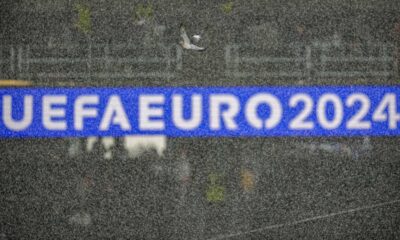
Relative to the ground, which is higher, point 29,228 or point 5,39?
point 5,39

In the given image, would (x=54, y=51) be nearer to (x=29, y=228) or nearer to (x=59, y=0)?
(x=59, y=0)

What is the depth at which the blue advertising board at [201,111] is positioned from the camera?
236 cm

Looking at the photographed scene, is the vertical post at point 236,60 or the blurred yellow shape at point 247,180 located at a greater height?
the vertical post at point 236,60

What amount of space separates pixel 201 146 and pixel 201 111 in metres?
0.16

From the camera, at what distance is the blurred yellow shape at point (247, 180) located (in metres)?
2.40

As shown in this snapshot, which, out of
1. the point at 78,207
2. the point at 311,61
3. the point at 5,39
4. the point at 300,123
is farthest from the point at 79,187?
the point at 311,61

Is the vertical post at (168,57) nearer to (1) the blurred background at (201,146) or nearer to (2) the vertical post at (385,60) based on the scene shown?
(1) the blurred background at (201,146)

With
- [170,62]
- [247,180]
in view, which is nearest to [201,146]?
[247,180]

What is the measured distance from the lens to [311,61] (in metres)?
2.37

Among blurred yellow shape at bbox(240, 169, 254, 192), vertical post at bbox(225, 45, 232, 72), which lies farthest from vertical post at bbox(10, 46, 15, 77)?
blurred yellow shape at bbox(240, 169, 254, 192)

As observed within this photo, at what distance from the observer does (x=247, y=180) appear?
7.89 feet

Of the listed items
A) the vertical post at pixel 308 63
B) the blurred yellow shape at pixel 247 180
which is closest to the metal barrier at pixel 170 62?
the vertical post at pixel 308 63

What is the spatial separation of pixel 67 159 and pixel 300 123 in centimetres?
106

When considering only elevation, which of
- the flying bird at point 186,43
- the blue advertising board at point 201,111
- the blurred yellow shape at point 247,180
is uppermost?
the flying bird at point 186,43
